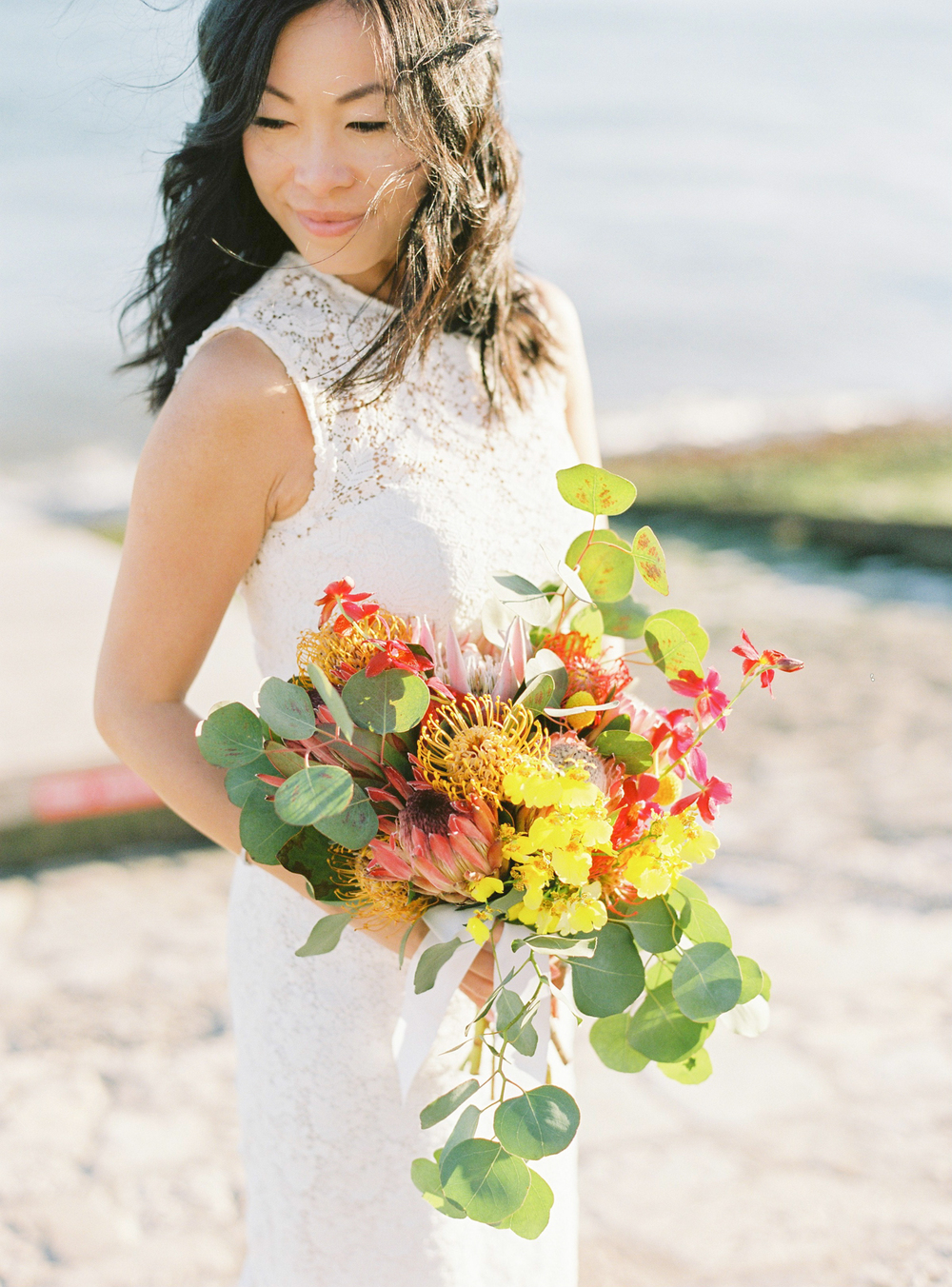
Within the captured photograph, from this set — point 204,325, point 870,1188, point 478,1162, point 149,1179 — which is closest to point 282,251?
point 204,325

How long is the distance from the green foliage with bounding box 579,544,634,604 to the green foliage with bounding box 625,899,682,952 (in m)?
0.33

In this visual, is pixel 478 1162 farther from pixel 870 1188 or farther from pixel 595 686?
pixel 870 1188

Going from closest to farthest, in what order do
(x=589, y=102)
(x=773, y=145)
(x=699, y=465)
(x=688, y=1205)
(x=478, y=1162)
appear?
(x=478, y=1162), (x=688, y=1205), (x=699, y=465), (x=773, y=145), (x=589, y=102)

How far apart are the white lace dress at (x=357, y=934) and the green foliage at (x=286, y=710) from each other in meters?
0.36

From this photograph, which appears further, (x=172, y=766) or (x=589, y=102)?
(x=589, y=102)

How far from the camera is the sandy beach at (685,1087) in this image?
2080 millimetres

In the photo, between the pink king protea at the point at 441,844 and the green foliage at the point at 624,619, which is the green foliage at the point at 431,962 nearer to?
the pink king protea at the point at 441,844

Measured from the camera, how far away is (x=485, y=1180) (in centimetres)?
103

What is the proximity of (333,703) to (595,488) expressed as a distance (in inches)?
14.6

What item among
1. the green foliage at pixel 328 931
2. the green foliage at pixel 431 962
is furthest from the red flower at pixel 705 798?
the green foliage at pixel 328 931

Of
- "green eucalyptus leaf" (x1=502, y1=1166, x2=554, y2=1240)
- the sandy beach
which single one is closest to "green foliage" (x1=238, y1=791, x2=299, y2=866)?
"green eucalyptus leaf" (x1=502, y1=1166, x2=554, y2=1240)

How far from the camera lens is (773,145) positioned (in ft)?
86.8

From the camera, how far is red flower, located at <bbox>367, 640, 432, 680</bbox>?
1041mm

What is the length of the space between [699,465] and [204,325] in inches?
295
